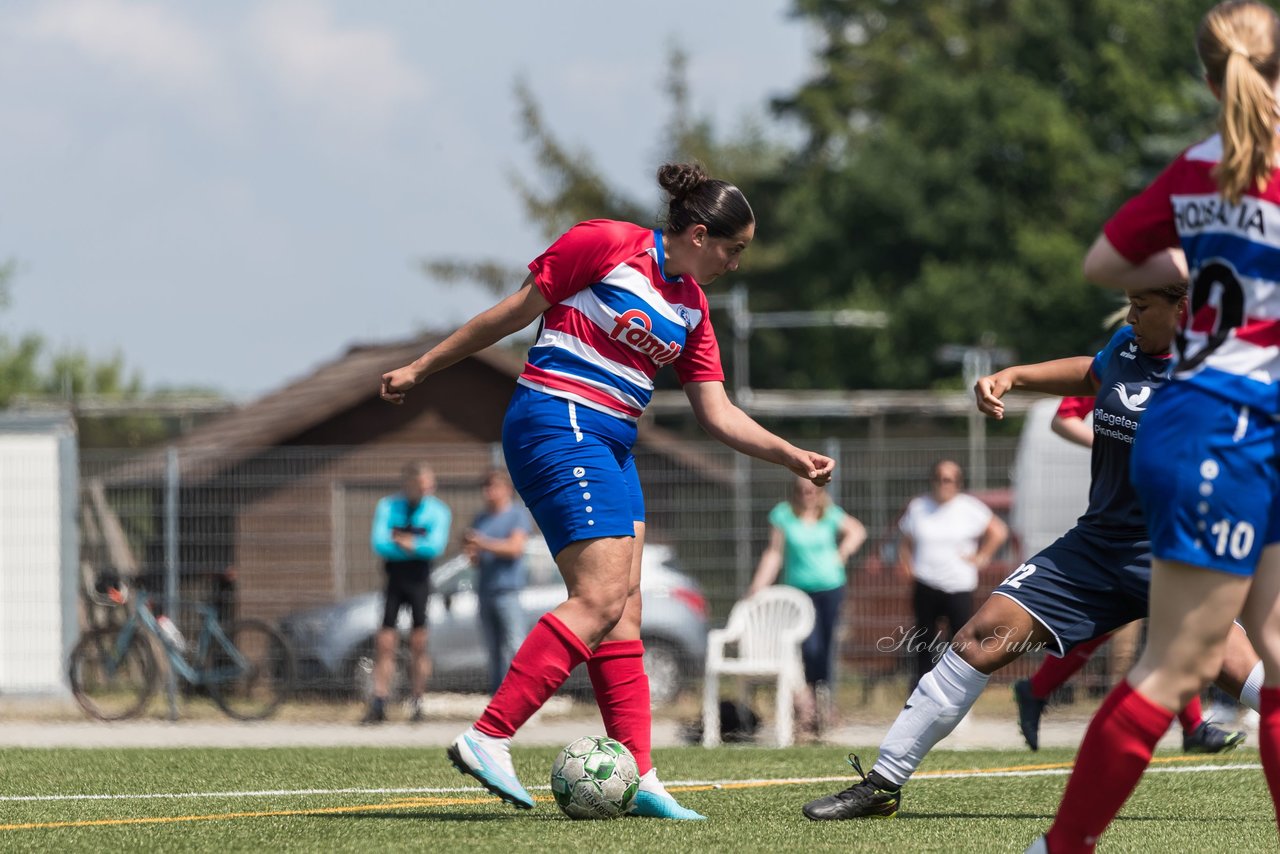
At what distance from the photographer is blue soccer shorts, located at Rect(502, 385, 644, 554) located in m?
5.36

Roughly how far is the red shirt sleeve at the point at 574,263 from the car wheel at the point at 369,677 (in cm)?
957

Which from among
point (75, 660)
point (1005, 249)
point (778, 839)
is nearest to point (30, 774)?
point (778, 839)

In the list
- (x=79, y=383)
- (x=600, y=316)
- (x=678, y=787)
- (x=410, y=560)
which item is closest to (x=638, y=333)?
(x=600, y=316)

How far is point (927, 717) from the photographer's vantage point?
562cm

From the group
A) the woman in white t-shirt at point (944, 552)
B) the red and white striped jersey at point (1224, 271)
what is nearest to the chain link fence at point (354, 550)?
the woman in white t-shirt at point (944, 552)

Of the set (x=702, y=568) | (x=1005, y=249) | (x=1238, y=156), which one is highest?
(x=1005, y=249)

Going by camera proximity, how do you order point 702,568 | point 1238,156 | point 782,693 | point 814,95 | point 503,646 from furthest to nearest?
point 814,95, point 702,568, point 503,646, point 782,693, point 1238,156

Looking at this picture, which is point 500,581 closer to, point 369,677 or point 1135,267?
point 369,677

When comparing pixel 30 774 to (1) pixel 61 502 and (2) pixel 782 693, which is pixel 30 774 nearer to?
(2) pixel 782 693

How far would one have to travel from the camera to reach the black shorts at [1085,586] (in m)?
5.70

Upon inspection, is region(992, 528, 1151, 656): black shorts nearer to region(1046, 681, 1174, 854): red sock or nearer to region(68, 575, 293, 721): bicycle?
region(1046, 681, 1174, 854): red sock

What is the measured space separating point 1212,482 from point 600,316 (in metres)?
2.21

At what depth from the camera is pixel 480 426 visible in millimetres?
22078

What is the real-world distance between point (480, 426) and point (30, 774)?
14.7 meters
